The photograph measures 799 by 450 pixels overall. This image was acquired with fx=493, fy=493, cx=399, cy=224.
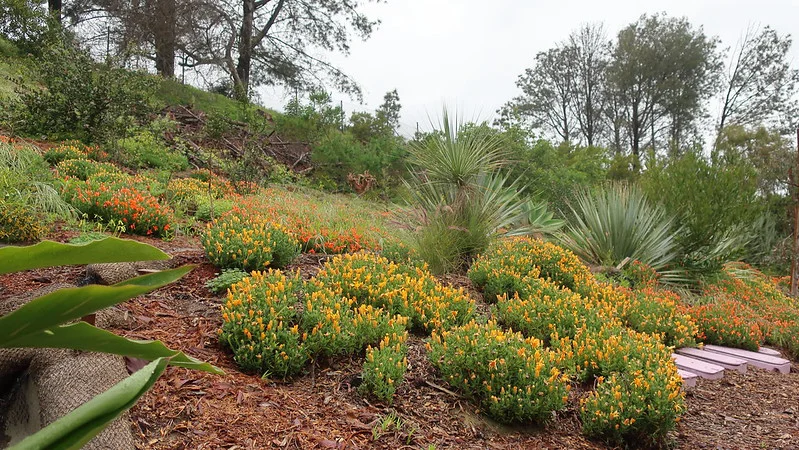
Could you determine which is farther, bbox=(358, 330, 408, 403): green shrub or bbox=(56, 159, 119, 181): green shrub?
bbox=(56, 159, 119, 181): green shrub

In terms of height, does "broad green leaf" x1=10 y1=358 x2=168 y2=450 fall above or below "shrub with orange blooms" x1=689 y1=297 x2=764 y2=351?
above

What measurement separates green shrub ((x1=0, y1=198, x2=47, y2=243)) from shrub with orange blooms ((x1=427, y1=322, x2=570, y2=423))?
133 inches

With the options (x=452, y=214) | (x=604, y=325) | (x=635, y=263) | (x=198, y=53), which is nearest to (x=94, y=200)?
(x=452, y=214)

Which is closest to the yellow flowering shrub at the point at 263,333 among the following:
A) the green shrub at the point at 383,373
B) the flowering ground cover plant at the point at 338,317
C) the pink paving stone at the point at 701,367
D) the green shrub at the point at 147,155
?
the flowering ground cover plant at the point at 338,317

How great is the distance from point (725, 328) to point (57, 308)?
6164mm

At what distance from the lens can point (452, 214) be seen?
18.7ft

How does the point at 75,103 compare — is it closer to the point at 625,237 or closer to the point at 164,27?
the point at 164,27

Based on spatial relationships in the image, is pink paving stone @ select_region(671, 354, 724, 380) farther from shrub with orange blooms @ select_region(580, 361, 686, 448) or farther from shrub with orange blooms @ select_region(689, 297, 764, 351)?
shrub with orange blooms @ select_region(580, 361, 686, 448)

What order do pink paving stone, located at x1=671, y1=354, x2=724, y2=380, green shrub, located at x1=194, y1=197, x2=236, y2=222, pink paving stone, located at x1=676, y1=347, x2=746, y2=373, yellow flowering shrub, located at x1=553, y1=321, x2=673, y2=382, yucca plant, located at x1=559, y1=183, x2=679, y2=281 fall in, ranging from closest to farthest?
yellow flowering shrub, located at x1=553, y1=321, x2=673, y2=382 → pink paving stone, located at x1=671, y1=354, x2=724, y2=380 → pink paving stone, located at x1=676, y1=347, x2=746, y2=373 → green shrub, located at x1=194, y1=197, x2=236, y2=222 → yucca plant, located at x1=559, y1=183, x2=679, y2=281

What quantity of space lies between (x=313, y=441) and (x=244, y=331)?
79cm

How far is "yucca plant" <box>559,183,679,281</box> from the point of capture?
722 cm

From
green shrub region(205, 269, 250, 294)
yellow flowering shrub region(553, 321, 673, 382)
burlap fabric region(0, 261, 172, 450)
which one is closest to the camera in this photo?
burlap fabric region(0, 261, 172, 450)

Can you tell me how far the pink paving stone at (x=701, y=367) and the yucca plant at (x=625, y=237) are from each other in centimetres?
273

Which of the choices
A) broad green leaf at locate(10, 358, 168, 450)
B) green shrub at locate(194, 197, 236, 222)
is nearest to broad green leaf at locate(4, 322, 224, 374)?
broad green leaf at locate(10, 358, 168, 450)
